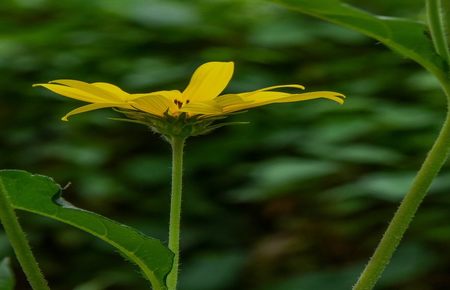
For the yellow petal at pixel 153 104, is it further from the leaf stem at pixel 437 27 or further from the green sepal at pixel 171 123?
the leaf stem at pixel 437 27

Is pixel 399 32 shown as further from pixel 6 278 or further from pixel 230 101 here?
pixel 6 278

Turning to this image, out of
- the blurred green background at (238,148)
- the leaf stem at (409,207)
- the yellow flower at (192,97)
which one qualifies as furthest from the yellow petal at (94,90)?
the blurred green background at (238,148)

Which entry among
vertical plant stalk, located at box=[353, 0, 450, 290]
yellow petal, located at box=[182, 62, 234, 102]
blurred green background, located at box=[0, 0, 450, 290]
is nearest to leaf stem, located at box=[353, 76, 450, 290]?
vertical plant stalk, located at box=[353, 0, 450, 290]

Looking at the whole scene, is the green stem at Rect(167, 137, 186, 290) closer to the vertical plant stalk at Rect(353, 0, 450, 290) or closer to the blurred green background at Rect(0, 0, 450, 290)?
the vertical plant stalk at Rect(353, 0, 450, 290)

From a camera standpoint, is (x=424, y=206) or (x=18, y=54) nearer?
(x=424, y=206)

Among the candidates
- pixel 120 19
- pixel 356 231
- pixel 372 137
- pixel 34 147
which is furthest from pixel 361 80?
pixel 34 147

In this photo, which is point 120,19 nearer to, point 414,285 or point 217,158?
point 217,158
